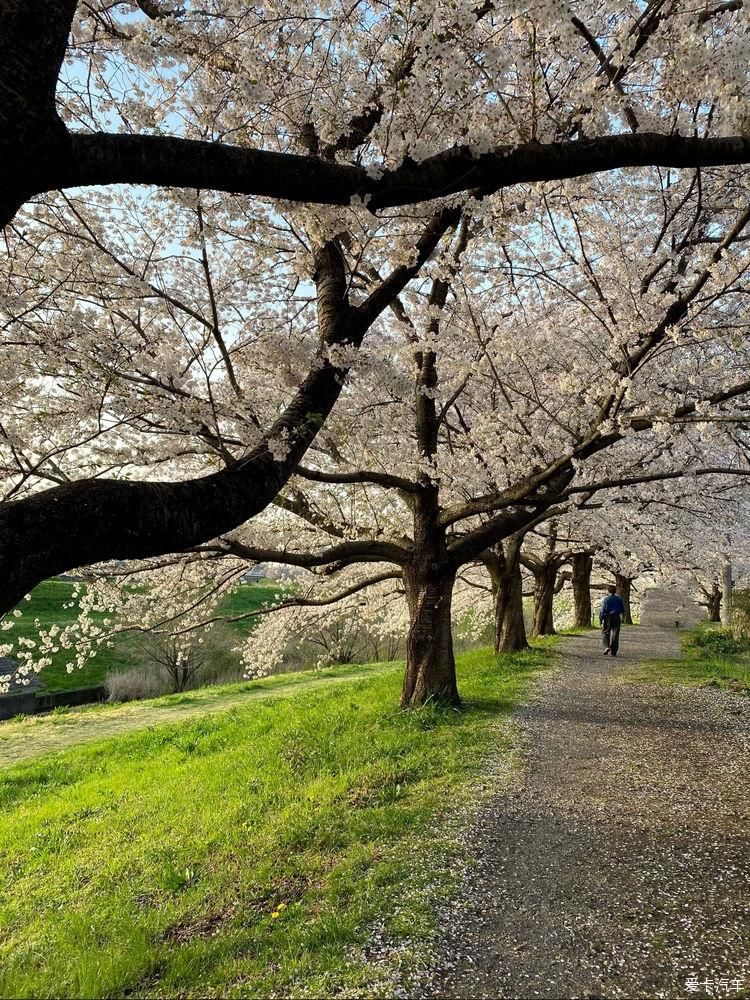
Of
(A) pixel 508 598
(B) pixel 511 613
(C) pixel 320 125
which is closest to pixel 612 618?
(B) pixel 511 613

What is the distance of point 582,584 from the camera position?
25.8 meters

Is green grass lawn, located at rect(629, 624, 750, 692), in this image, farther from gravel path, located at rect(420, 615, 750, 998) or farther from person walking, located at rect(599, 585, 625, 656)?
gravel path, located at rect(420, 615, 750, 998)

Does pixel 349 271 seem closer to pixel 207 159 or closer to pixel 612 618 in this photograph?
pixel 207 159

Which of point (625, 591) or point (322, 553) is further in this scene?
point (625, 591)

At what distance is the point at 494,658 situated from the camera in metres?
14.8

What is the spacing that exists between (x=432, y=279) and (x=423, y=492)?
3.46 m

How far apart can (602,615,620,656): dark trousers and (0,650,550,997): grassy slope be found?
7878mm

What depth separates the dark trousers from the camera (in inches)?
658

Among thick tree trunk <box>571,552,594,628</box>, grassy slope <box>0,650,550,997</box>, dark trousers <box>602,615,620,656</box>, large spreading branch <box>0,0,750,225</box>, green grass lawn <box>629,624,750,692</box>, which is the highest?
large spreading branch <box>0,0,750,225</box>

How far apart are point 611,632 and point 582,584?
30.0 ft

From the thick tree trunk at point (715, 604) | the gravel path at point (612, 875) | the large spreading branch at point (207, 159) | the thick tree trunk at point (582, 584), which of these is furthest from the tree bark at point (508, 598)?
the thick tree trunk at point (715, 604)

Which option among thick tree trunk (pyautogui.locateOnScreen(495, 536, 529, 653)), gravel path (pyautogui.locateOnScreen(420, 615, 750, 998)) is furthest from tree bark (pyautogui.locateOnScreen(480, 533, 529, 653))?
gravel path (pyautogui.locateOnScreen(420, 615, 750, 998))

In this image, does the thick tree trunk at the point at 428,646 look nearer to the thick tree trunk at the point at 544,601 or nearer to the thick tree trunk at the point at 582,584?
the thick tree trunk at the point at 544,601

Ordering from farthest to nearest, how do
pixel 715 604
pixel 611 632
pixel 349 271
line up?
pixel 715 604
pixel 611 632
pixel 349 271
